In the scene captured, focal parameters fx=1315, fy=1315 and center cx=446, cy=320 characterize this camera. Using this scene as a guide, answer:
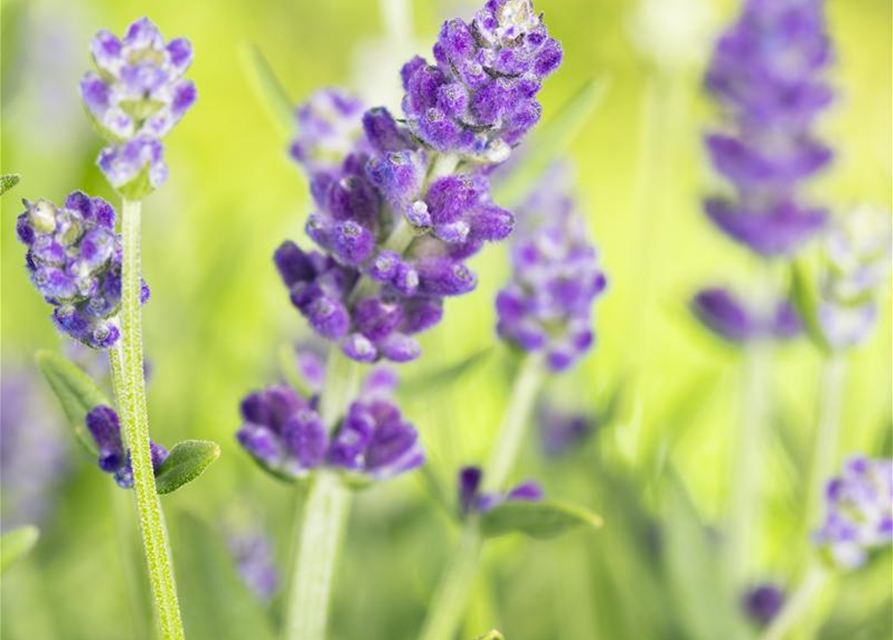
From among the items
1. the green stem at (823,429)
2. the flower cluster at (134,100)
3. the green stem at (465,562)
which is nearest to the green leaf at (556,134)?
the green stem at (465,562)

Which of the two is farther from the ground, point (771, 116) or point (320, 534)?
point (320, 534)

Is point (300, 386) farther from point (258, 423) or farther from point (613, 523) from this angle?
point (613, 523)

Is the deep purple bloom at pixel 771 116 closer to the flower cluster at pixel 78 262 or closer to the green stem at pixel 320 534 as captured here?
the green stem at pixel 320 534

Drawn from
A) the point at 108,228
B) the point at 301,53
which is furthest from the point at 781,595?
the point at 301,53

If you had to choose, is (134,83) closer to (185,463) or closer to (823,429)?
(185,463)

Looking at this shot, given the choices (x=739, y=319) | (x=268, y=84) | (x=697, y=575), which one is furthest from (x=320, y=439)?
(x=739, y=319)
